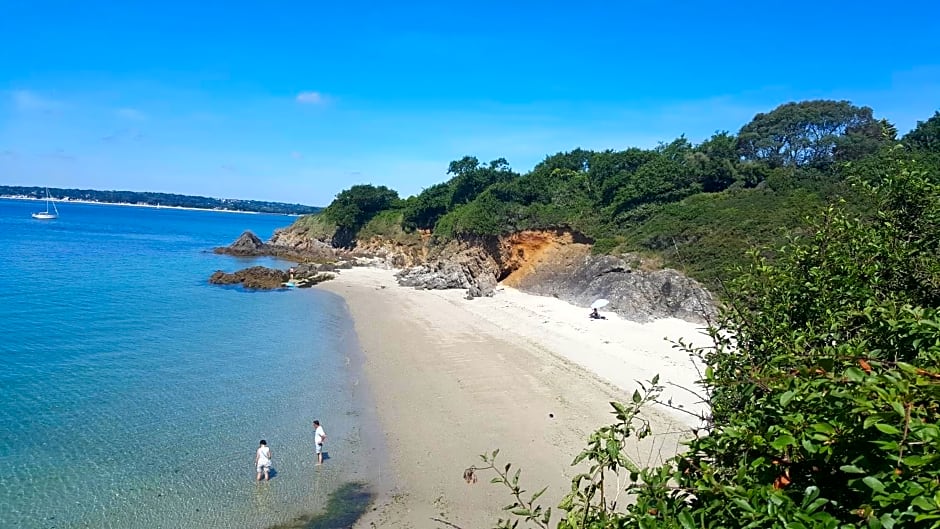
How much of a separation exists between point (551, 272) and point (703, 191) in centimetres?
1165

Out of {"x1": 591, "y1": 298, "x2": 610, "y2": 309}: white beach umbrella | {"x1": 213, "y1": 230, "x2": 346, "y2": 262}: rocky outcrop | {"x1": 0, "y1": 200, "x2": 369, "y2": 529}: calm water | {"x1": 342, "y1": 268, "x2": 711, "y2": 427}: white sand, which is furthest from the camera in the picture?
{"x1": 213, "y1": 230, "x2": 346, "y2": 262}: rocky outcrop

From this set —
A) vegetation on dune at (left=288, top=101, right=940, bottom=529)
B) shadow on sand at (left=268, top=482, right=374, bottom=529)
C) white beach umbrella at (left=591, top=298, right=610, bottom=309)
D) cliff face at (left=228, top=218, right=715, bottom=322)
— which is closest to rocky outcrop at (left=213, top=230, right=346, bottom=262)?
cliff face at (left=228, top=218, right=715, bottom=322)

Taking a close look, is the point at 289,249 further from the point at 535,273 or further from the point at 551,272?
Result: the point at 551,272

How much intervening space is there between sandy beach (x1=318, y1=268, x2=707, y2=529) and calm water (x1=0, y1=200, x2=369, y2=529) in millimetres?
1499

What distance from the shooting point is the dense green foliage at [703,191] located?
2812cm

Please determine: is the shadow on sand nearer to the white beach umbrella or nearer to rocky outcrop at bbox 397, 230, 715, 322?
rocky outcrop at bbox 397, 230, 715, 322

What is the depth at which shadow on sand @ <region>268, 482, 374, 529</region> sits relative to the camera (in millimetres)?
11062

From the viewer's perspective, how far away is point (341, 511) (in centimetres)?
1159

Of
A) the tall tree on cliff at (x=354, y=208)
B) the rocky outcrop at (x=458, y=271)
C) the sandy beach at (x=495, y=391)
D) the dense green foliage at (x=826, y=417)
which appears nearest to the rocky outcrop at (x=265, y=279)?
the rocky outcrop at (x=458, y=271)

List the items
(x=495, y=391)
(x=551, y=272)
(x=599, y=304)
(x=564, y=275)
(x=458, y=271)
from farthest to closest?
(x=458, y=271), (x=551, y=272), (x=564, y=275), (x=599, y=304), (x=495, y=391)

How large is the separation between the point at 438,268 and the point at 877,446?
1659 inches

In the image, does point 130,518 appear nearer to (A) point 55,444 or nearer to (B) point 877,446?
(A) point 55,444

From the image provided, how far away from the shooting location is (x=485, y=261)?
1665 inches

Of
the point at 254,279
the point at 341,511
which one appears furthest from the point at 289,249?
the point at 341,511
